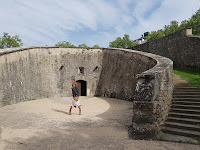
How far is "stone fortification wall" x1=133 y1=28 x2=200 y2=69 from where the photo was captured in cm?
1160

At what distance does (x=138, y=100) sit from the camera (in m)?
4.47

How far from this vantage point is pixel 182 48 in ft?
41.7

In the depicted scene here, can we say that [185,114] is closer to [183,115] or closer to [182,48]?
[183,115]

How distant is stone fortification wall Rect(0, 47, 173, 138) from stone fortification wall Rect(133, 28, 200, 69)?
15.8ft

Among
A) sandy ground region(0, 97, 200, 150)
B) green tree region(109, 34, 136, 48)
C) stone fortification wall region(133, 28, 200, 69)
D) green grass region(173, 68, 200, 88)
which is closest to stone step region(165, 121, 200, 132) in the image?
sandy ground region(0, 97, 200, 150)

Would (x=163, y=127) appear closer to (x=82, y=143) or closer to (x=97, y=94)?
(x=82, y=143)

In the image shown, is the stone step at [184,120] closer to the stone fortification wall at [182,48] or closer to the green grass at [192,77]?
the green grass at [192,77]

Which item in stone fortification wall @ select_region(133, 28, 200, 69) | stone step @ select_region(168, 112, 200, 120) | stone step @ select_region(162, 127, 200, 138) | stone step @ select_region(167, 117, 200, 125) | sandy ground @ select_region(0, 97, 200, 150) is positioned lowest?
sandy ground @ select_region(0, 97, 200, 150)

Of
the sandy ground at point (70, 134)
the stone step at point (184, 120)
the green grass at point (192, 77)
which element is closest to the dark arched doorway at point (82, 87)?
the green grass at point (192, 77)

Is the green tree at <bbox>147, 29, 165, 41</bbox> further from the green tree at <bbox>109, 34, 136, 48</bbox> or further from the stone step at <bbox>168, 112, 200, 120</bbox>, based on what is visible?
the stone step at <bbox>168, 112, 200, 120</bbox>

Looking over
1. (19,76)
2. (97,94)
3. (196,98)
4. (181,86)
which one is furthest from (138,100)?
(97,94)

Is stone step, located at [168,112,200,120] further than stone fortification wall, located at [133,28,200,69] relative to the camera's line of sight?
No

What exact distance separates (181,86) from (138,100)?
4.07 m

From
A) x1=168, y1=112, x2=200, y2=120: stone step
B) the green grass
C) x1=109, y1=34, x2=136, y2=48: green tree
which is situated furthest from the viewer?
x1=109, y1=34, x2=136, y2=48: green tree
